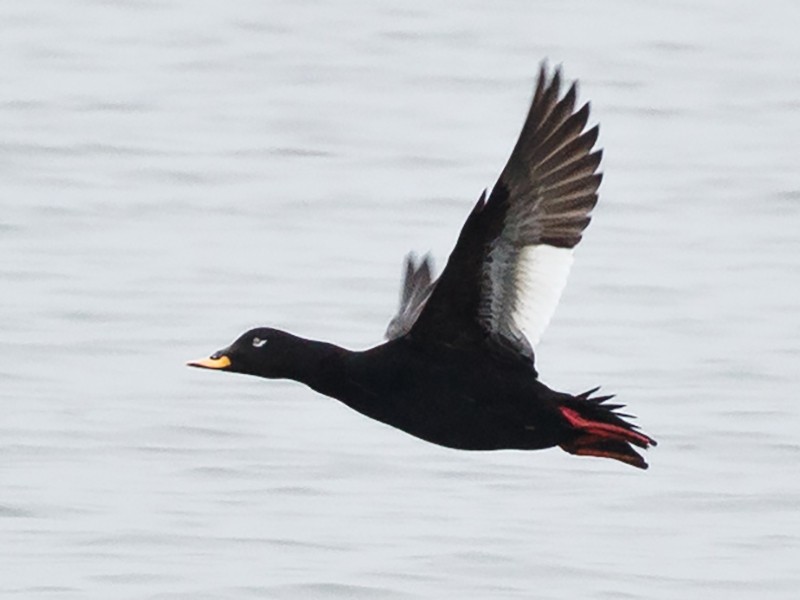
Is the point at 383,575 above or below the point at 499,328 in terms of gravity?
below

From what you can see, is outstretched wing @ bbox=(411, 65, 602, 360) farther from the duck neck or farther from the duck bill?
the duck bill

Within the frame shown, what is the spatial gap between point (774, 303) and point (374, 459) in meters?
3.25

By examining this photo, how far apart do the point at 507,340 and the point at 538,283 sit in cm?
18

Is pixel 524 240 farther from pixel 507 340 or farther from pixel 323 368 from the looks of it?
pixel 323 368

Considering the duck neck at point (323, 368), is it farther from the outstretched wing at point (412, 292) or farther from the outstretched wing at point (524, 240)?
the outstretched wing at point (412, 292)

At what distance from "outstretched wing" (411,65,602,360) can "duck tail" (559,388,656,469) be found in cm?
19

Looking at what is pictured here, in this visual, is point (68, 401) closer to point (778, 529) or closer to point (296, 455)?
point (296, 455)

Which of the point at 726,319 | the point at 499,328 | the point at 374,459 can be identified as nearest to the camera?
the point at 499,328

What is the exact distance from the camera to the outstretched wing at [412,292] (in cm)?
821

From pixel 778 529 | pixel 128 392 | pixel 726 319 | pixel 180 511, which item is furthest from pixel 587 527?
pixel 726 319

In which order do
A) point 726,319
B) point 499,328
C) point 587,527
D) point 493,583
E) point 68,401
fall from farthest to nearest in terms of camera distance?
point 726,319 < point 68,401 < point 587,527 < point 493,583 < point 499,328

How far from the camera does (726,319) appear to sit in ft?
40.5

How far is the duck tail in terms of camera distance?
22.7ft

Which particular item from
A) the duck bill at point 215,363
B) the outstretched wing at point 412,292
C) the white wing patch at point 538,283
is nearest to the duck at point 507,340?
the white wing patch at point 538,283
